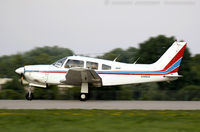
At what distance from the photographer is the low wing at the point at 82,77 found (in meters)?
15.0

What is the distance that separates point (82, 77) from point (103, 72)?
1.30 metres

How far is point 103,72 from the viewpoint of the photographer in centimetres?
1625

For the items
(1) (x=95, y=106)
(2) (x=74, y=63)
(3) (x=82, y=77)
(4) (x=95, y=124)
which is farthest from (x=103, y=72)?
(4) (x=95, y=124)

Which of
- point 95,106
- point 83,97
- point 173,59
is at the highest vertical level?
point 173,59

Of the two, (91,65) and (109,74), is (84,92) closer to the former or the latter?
(91,65)

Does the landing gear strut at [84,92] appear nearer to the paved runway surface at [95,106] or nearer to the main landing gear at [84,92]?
the main landing gear at [84,92]

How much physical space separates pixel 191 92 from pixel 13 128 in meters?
13.7

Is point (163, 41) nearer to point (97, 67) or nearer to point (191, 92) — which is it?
point (191, 92)

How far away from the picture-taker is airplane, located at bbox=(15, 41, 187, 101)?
1606 cm

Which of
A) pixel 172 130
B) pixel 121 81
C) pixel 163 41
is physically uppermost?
pixel 163 41

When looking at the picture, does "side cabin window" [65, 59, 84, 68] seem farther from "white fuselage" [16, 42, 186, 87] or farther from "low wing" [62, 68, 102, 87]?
"low wing" [62, 68, 102, 87]

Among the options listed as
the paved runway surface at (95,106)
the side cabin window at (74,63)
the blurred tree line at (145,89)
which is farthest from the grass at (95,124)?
the blurred tree line at (145,89)

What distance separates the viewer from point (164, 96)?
18.9 metres

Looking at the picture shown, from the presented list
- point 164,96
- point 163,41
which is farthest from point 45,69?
point 163,41
